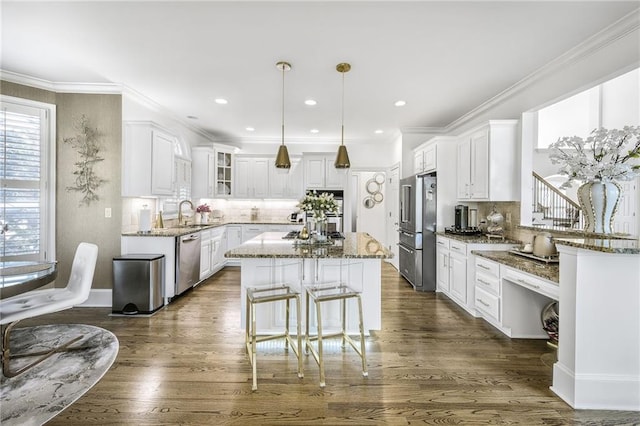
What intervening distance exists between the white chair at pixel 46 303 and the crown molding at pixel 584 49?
15.5 ft

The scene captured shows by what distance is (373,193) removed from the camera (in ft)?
24.8

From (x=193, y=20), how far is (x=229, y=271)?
4.47m

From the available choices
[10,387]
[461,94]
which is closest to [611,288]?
[461,94]

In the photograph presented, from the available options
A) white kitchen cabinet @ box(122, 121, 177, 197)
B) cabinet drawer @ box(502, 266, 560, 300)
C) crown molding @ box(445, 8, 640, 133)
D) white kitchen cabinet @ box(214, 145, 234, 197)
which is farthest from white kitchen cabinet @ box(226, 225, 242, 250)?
crown molding @ box(445, 8, 640, 133)

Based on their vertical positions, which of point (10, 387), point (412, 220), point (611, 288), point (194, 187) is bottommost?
point (10, 387)

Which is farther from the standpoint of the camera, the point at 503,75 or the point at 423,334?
the point at 503,75

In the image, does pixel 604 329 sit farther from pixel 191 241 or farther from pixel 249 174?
pixel 249 174

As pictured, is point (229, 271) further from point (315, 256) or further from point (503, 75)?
point (503, 75)

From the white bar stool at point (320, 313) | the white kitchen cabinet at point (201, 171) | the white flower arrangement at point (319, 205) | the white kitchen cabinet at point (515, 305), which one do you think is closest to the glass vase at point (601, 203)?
the white kitchen cabinet at point (515, 305)

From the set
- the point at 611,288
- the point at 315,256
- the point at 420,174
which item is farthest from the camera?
the point at 420,174

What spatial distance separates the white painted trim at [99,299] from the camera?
3.78 m

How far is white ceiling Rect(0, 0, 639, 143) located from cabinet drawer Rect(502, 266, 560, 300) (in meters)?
2.04

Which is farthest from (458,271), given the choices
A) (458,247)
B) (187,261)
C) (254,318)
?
(187,261)

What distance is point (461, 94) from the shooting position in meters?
3.87
